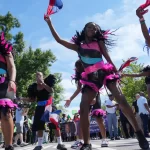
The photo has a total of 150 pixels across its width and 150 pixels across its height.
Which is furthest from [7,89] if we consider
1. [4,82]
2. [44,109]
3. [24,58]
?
[24,58]

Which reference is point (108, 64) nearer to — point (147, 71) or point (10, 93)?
point (10, 93)

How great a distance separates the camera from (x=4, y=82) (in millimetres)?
4152

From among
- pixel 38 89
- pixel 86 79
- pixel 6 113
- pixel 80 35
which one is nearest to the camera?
pixel 6 113

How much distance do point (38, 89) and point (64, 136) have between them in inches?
518

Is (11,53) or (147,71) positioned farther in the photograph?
(147,71)

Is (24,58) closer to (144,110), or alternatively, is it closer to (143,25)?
(144,110)

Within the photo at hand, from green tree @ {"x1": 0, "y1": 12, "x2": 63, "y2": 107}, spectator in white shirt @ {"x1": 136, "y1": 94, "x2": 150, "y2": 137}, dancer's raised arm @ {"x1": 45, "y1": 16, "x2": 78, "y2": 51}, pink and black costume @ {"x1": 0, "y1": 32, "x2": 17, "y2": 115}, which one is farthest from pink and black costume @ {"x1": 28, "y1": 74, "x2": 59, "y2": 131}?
green tree @ {"x1": 0, "y1": 12, "x2": 63, "y2": 107}

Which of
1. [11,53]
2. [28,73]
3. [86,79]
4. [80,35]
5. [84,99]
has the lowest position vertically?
[84,99]

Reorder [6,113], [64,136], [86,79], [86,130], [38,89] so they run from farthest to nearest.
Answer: [64,136]
[38,89]
[86,79]
[86,130]
[6,113]

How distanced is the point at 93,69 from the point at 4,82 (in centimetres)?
130

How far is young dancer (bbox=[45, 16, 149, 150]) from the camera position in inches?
171

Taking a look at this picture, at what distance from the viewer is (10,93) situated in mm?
4121

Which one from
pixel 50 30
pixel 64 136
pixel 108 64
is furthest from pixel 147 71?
pixel 64 136

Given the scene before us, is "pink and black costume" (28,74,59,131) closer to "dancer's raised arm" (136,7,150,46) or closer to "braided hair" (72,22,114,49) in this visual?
"braided hair" (72,22,114,49)
